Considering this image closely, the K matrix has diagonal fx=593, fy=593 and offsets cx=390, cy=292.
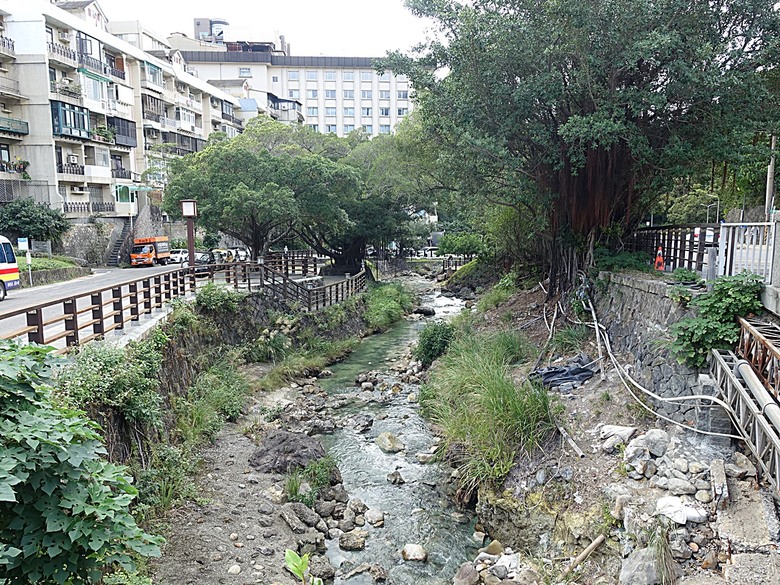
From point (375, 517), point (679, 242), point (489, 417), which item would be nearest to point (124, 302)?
point (375, 517)

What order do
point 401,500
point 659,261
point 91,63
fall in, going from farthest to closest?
point 91,63 < point 659,261 < point 401,500

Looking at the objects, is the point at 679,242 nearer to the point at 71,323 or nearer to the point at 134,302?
the point at 134,302

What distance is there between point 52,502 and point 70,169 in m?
39.7

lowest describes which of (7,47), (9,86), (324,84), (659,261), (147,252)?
(147,252)

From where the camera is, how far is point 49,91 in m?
36.3

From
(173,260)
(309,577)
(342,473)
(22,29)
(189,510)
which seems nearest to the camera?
(309,577)

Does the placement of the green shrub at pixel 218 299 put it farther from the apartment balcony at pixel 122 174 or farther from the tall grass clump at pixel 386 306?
the apartment balcony at pixel 122 174

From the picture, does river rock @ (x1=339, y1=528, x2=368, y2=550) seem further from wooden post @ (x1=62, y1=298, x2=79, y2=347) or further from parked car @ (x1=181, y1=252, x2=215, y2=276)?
parked car @ (x1=181, y1=252, x2=215, y2=276)

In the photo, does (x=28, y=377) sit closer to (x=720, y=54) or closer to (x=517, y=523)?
(x=517, y=523)

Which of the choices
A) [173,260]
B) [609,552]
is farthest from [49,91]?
[609,552]

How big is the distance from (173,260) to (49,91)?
1265cm

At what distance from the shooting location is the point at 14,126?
1391 inches

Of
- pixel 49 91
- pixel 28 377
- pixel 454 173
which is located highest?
pixel 49 91

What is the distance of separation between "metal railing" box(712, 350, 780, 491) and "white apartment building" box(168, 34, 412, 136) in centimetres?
7531
